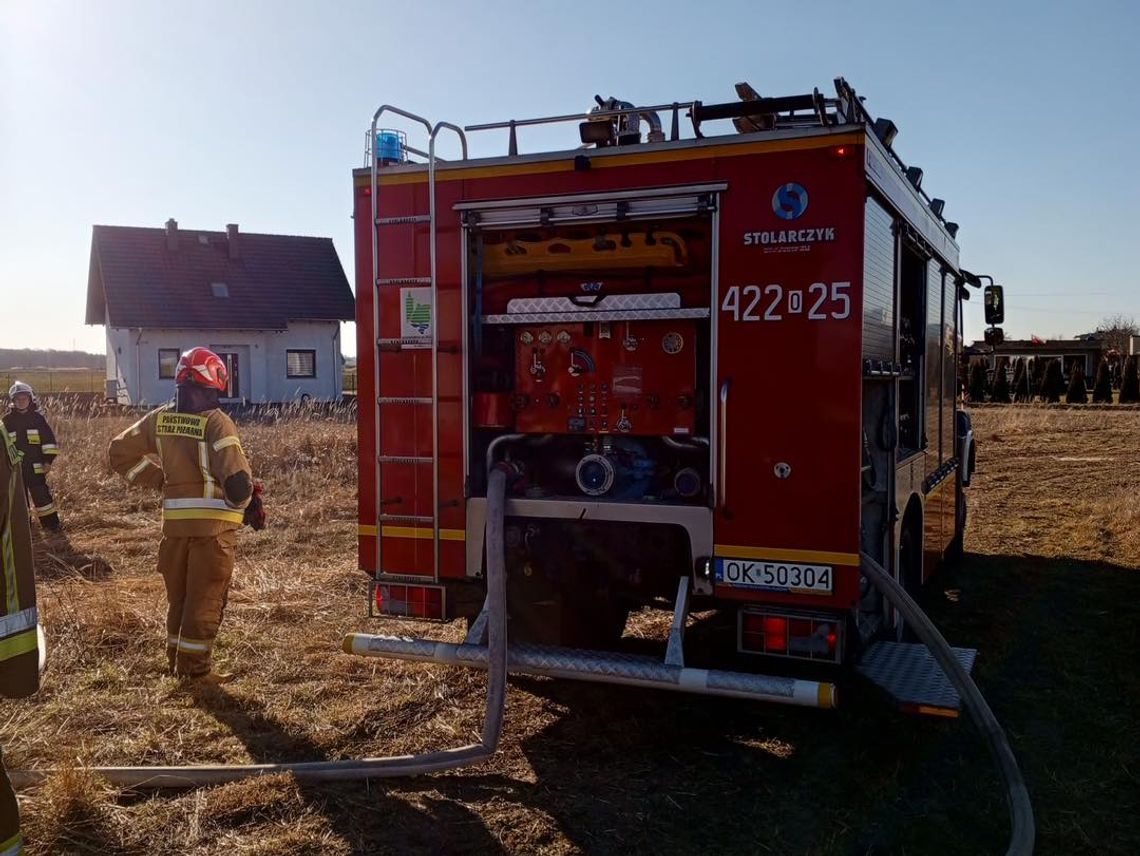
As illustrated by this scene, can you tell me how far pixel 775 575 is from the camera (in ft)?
14.6

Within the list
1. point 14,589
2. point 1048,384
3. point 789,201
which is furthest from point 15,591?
point 1048,384

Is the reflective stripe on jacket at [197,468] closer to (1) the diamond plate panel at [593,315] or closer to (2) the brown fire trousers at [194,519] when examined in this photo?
(2) the brown fire trousers at [194,519]

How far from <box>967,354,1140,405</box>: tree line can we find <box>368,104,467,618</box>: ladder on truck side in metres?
31.1

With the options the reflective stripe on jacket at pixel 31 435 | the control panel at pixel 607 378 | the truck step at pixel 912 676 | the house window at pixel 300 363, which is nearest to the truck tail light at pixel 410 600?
the control panel at pixel 607 378

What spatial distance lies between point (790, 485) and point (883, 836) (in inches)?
55.8

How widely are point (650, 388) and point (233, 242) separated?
107 feet

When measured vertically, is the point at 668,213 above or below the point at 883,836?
above

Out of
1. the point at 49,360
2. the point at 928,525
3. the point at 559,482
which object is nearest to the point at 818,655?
the point at 559,482

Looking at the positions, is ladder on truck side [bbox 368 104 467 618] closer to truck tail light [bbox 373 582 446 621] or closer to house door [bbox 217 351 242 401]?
truck tail light [bbox 373 582 446 621]

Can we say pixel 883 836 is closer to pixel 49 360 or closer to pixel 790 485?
pixel 790 485

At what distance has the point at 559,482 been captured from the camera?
5.39 m

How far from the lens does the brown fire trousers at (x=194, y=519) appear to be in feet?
18.6

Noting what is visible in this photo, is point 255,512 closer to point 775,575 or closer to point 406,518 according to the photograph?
point 406,518

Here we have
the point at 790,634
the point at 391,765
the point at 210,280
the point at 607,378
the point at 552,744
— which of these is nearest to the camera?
the point at 391,765
